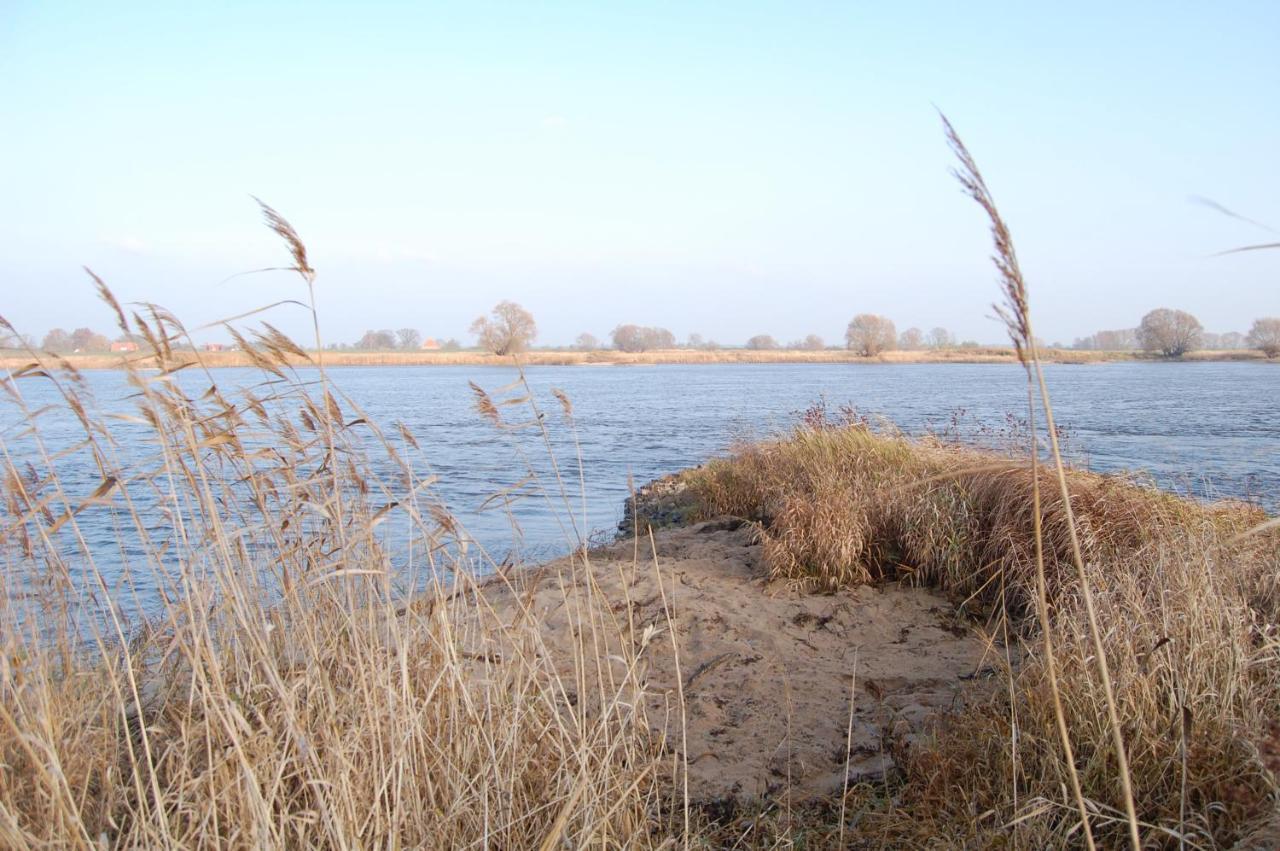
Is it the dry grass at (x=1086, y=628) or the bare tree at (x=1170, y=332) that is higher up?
the bare tree at (x=1170, y=332)

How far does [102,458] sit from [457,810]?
6.07 ft

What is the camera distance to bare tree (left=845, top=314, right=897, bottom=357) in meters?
86.1

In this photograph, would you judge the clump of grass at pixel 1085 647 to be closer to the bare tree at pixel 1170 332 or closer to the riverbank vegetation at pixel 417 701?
the riverbank vegetation at pixel 417 701

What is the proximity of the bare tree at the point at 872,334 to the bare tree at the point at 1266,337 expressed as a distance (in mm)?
30057

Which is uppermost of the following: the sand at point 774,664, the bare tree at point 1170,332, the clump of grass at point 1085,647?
the bare tree at point 1170,332

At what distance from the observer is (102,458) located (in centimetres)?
330

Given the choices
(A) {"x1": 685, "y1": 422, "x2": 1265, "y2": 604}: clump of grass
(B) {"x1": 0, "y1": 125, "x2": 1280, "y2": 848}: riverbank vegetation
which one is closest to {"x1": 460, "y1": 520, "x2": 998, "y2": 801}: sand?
(B) {"x1": 0, "y1": 125, "x2": 1280, "y2": 848}: riverbank vegetation

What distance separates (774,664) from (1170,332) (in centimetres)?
7743

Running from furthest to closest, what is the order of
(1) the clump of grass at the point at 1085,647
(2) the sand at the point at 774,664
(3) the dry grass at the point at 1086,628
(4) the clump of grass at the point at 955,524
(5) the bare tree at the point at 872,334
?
(5) the bare tree at the point at 872,334 < (4) the clump of grass at the point at 955,524 < (2) the sand at the point at 774,664 < (3) the dry grass at the point at 1086,628 < (1) the clump of grass at the point at 1085,647

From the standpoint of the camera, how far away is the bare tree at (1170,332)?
231ft

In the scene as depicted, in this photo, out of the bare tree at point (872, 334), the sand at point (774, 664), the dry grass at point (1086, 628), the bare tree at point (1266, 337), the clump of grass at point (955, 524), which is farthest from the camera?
the bare tree at point (872, 334)

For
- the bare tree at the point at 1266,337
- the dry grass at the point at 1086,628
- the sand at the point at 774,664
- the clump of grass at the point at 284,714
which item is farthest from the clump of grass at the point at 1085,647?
the bare tree at the point at 1266,337

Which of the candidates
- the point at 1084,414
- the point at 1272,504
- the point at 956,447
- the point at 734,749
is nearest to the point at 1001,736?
the point at 734,749

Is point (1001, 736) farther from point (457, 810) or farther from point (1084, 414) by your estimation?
point (1084, 414)
